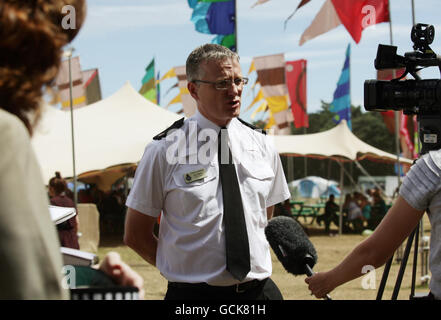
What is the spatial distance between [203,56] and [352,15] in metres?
7.14

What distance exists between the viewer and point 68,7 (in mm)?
1214

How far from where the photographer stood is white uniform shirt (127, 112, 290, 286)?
281cm

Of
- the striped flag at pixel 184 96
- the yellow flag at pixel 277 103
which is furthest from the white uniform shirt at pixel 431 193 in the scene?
the yellow flag at pixel 277 103

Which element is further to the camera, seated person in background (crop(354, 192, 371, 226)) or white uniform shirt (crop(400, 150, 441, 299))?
seated person in background (crop(354, 192, 371, 226))

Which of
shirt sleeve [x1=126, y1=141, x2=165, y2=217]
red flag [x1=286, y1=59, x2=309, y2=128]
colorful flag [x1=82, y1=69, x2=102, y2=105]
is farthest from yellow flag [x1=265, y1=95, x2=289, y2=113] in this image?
shirt sleeve [x1=126, y1=141, x2=165, y2=217]

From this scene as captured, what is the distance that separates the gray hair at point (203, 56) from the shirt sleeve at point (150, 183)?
17.3 inches

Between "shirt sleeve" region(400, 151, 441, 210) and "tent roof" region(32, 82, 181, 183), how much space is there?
1397 centimetres

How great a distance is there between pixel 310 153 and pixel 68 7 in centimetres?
1860

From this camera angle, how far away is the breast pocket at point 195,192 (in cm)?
284

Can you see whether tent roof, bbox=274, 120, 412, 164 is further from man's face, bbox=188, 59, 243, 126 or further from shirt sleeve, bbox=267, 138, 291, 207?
man's face, bbox=188, 59, 243, 126

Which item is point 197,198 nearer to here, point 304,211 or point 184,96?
point 184,96

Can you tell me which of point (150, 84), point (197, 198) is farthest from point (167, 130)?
point (150, 84)
